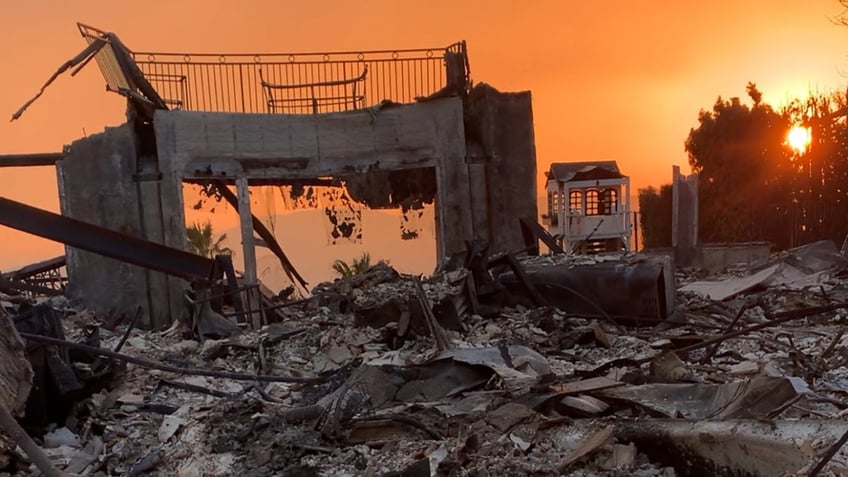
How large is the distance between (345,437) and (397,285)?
642cm

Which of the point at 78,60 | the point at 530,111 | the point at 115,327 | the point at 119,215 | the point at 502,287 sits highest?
the point at 78,60

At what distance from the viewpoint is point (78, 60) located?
10609 millimetres

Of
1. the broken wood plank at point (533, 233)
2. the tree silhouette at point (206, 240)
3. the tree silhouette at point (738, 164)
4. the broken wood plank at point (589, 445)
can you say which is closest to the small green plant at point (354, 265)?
the tree silhouette at point (206, 240)

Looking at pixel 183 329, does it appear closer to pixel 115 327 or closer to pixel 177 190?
pixel 115 327

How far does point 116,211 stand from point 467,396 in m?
9.02

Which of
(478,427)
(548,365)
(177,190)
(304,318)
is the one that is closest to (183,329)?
(304,318)

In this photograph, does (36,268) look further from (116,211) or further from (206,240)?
(206,240)

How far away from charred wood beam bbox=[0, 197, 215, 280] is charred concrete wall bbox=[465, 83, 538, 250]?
5.95 m

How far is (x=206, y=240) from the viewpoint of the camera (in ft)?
67.6

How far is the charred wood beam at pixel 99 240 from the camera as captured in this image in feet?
18.6

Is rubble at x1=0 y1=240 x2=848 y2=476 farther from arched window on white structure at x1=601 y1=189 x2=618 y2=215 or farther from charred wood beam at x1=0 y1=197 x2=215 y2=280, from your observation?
arched window on white structure at x1=601 y1=189 x2=618 y2=215

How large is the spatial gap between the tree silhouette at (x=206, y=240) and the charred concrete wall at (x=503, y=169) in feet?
36.0

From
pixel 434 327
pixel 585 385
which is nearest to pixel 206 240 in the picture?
pixel 434 327

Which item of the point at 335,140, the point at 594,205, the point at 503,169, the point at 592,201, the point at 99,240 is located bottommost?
the point at 594,205
